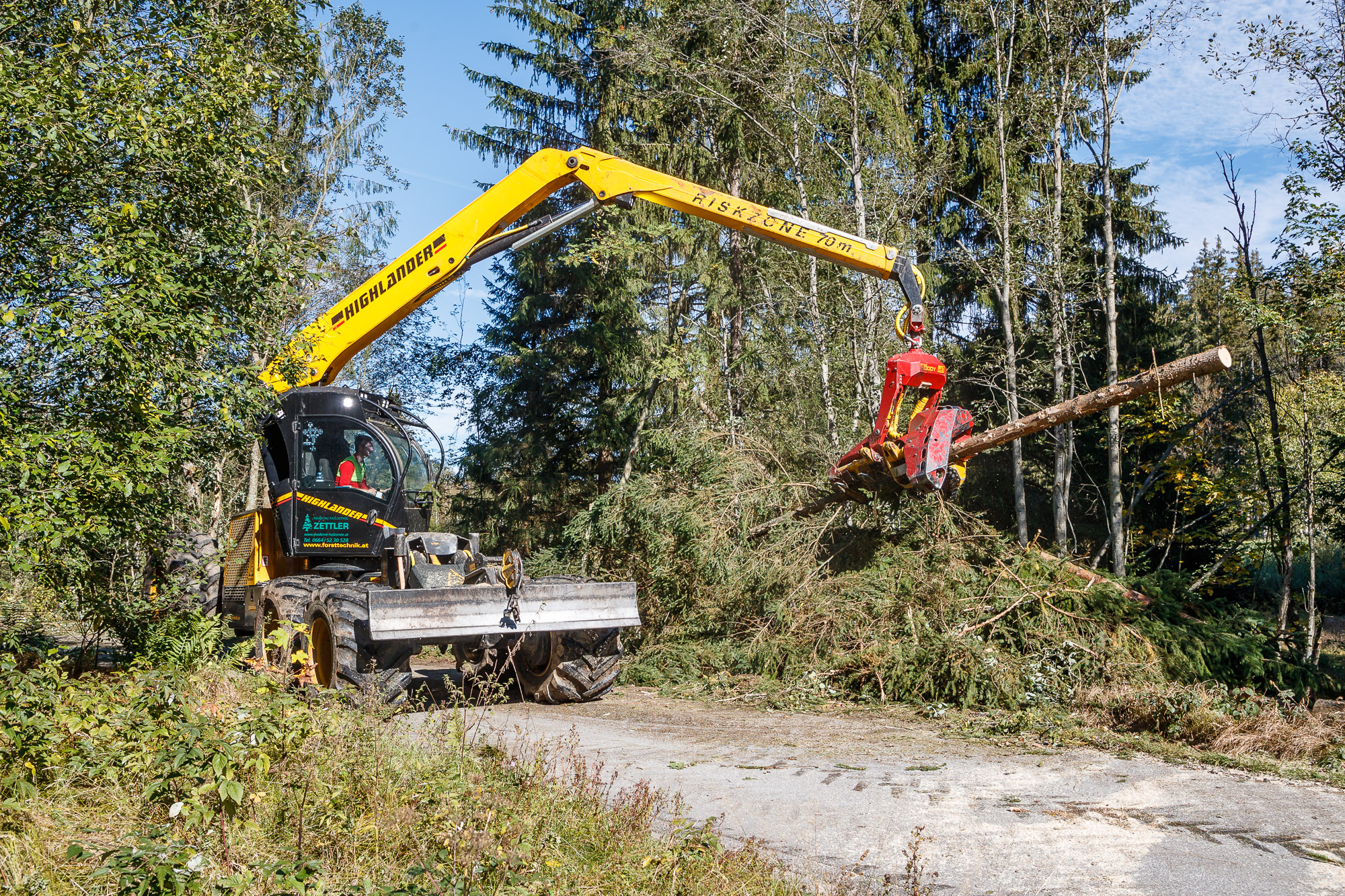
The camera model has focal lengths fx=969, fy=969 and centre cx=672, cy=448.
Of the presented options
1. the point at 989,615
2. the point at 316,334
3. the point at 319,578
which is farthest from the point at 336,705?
the point at 989,615

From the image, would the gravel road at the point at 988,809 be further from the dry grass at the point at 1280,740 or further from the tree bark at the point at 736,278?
the tree bark at the point at 736,278

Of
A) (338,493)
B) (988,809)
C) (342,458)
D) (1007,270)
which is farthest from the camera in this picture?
(1007,270)

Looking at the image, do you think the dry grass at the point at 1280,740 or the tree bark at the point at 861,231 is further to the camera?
the tree bark at the point at 861,231

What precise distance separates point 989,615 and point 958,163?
47.7ft

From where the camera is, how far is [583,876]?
4.31 metres

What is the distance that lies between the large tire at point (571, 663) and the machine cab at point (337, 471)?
189 cm

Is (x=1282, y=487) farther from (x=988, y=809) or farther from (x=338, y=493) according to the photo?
(x=338, y=493)

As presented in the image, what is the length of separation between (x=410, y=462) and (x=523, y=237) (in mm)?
2610

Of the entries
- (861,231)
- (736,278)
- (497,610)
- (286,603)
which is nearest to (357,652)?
(497,610)

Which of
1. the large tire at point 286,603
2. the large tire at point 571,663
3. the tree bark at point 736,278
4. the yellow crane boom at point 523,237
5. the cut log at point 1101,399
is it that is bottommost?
the large tire at point 571,663

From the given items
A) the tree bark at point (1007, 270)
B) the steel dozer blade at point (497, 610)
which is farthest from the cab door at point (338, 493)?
the tree bark at point (1007, 270)

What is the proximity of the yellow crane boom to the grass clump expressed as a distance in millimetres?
4684

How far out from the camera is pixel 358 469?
32.3ft

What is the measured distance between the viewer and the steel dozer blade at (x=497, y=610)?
7.72 m
